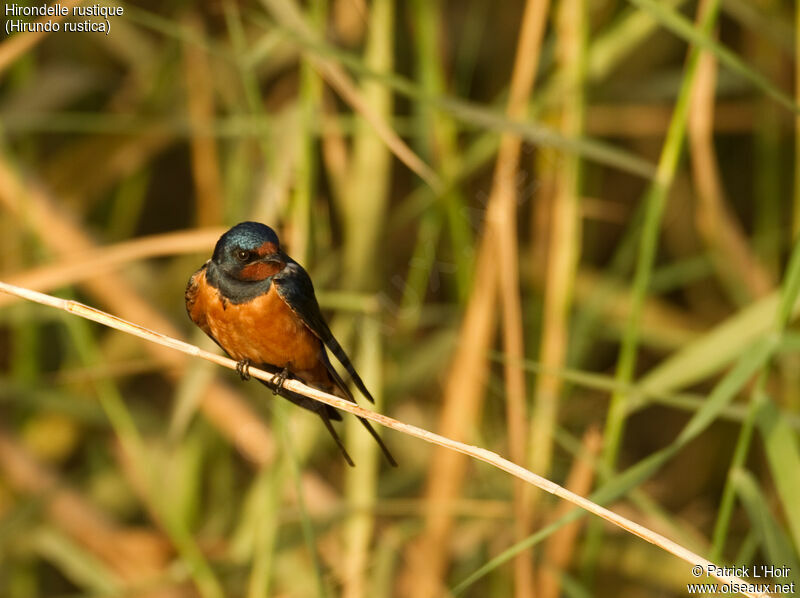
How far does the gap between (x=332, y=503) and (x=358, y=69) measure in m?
1.19

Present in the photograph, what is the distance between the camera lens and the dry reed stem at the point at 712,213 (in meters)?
1.96

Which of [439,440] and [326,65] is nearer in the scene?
[439,440]

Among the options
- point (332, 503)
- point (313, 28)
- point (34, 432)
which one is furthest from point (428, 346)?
point (34, 432)

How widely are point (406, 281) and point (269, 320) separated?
116 cm

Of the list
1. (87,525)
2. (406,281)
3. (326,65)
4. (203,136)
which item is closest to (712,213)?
(406,281)

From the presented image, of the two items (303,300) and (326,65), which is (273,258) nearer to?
(303,300)

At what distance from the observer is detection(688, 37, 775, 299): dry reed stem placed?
1959 mm

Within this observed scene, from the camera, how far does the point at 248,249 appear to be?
1063 millimetres

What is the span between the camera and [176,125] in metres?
2.09

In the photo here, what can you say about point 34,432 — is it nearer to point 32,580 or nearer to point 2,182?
point 32,580

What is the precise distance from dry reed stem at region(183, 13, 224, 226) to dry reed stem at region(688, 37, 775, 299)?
3.22ft

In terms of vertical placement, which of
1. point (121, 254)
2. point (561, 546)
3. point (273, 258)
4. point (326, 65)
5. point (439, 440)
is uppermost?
point (326, 65)

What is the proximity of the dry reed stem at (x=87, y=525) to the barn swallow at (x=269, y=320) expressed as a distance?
1208 mm

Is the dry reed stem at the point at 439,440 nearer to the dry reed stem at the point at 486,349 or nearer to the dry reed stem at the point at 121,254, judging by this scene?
the dry reed stem at the point at 121,254
